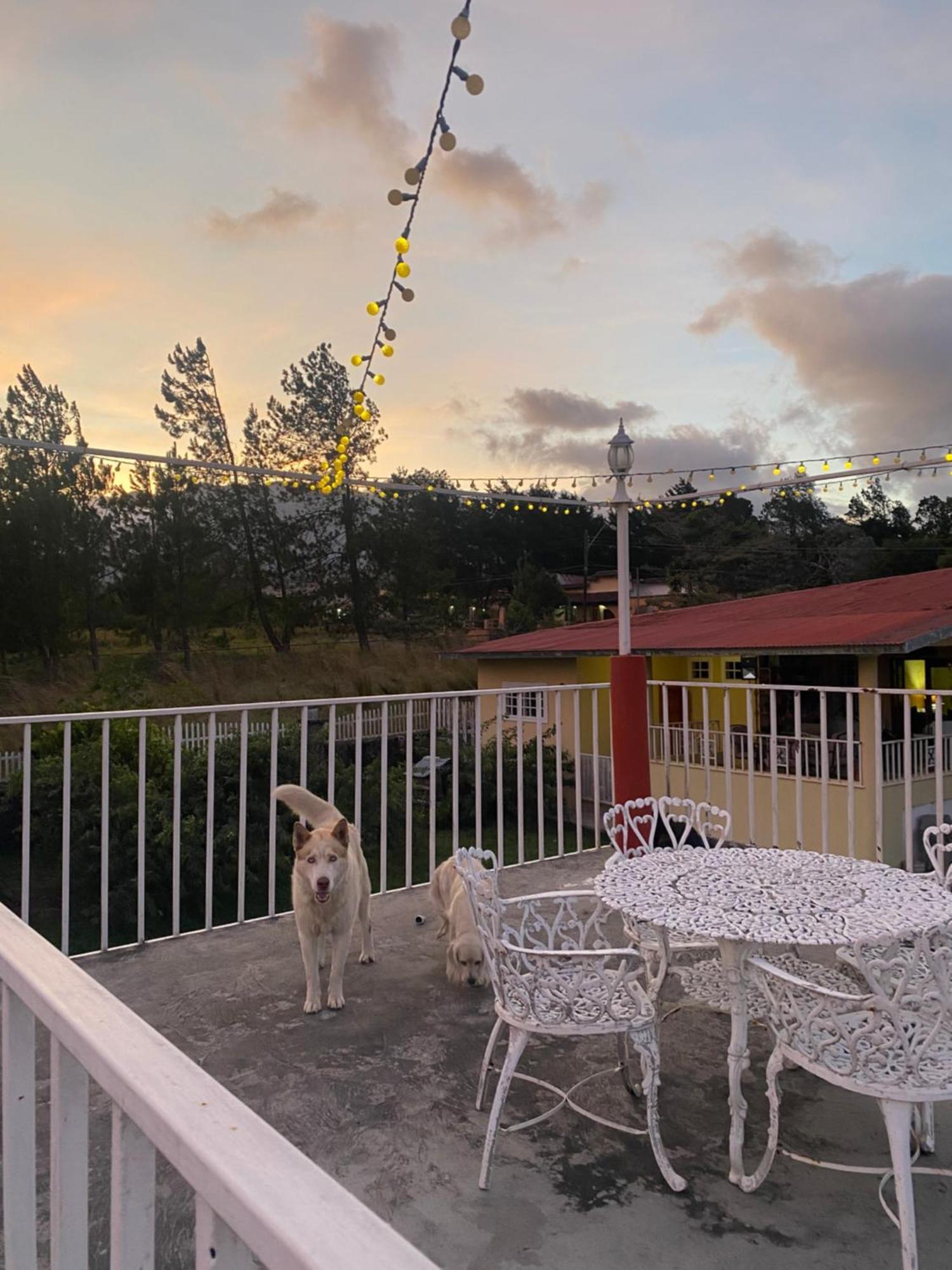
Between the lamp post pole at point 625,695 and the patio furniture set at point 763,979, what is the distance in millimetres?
1372

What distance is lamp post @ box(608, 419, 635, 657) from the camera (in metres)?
4.29

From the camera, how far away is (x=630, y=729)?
4.07 metres

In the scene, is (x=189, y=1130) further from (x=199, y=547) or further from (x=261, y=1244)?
(x=199, y=547)

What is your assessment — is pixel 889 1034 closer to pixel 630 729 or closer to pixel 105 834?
pixel 630 729

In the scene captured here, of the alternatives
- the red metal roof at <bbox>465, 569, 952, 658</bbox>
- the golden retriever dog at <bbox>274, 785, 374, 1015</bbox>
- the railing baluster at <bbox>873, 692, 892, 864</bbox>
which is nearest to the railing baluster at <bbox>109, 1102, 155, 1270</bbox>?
the golden retriever dog at <bbox>274, 785, 374, 1015</bbox>

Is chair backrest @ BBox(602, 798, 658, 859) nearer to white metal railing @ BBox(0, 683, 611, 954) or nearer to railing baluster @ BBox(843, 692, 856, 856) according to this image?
railing baluster @ BBox(843, 692, 856, 856)

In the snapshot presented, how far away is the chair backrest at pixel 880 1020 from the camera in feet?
5.20

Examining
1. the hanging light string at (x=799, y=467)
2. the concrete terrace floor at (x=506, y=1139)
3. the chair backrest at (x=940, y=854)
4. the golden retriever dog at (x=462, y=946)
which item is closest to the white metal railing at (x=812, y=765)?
the hanging light string at (x=799, y=467)

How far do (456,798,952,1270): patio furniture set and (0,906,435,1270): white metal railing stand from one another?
1178mm

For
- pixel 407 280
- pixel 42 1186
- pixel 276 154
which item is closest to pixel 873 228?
pixel 276 154

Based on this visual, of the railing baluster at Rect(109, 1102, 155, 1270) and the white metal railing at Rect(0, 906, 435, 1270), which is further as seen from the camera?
the railing baluster at Rect(109, 1102, 155, 1270)

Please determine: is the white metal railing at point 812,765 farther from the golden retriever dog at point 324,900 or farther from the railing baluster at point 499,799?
the golden retriever dog at point 324,900

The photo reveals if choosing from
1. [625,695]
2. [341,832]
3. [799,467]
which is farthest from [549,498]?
[341,832]

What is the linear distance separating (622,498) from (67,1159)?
12.8 feet
